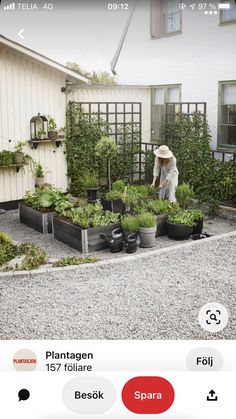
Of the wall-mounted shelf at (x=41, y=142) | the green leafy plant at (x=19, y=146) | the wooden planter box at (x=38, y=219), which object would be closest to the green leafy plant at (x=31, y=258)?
the wooden planter box at (x=38, y=219)

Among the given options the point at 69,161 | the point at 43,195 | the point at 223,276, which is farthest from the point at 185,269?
the point at 69,161

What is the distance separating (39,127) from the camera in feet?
21.7

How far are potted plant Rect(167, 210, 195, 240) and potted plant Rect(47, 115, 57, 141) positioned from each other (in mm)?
2275

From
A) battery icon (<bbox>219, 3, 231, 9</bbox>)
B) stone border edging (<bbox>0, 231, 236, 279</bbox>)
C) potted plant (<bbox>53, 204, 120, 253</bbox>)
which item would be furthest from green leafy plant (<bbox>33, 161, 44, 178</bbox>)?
battery icon (<bbox>219, 3, 231, 9</bbox>)

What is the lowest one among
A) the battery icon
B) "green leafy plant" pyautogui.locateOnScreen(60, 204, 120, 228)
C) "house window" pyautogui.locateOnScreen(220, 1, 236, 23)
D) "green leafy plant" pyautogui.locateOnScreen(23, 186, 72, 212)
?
"green leafy plant" pyautogui.locateOnScreen(60, 204, 120, 228)

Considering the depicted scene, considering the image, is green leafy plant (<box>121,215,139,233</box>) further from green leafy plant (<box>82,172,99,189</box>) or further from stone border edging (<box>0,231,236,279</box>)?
green leafy plant (<box>82,172,99,189</box>)

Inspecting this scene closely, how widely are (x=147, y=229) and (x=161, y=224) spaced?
465 mm

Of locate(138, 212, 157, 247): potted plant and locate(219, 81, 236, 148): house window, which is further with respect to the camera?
locate(219, 81, 236, 148): house window

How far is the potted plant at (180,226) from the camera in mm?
4922

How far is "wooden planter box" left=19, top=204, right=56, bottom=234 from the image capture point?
5.29 meters

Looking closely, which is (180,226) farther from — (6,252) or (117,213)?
(6,252)

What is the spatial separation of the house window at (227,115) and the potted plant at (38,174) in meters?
2.38

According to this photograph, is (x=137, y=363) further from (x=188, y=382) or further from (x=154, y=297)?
(x=154, y=297)

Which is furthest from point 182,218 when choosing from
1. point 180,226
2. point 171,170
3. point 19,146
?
point 19,146
